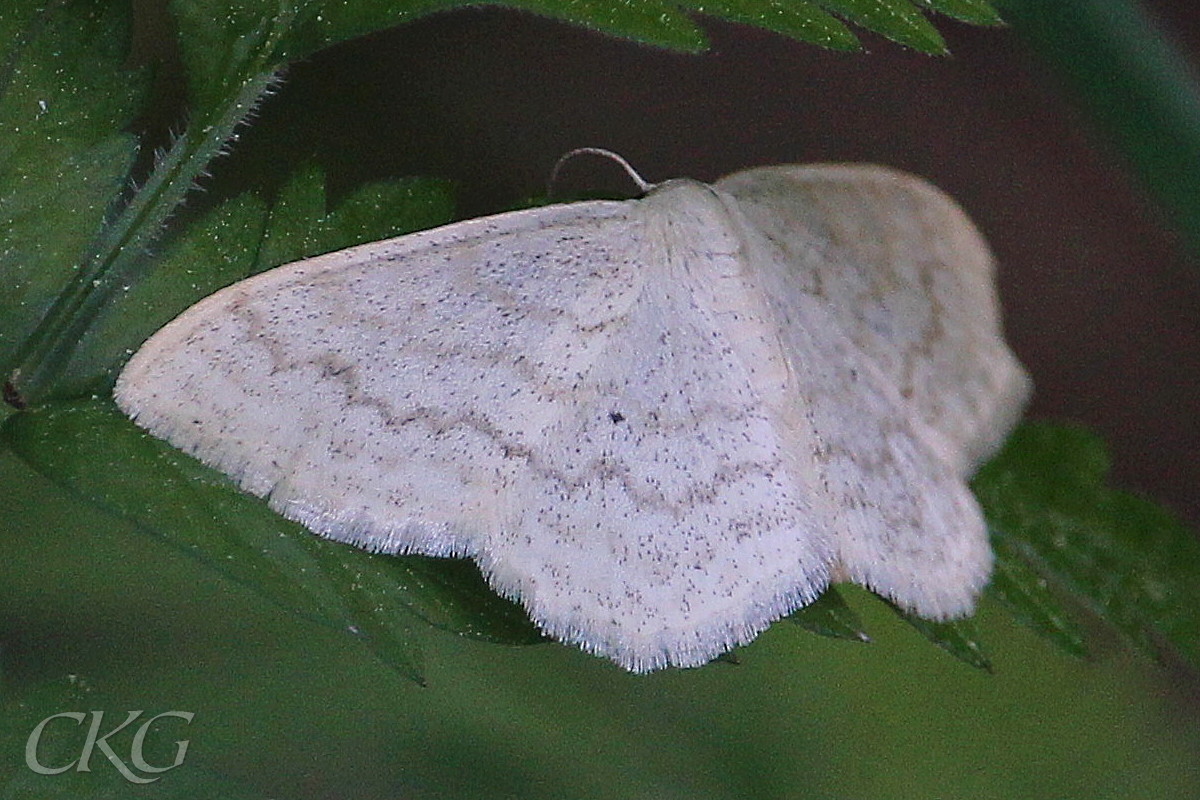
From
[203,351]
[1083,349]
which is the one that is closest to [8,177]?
[203,351]

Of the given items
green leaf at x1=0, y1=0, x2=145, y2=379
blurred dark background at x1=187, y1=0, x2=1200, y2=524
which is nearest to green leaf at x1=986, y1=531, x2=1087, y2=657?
green leaf at x1=0, y1=0, x2=145, y2=379

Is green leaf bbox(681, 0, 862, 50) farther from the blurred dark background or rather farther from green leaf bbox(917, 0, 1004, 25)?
the blurred dark background

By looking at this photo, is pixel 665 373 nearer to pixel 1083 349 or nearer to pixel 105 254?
pixel 105 254

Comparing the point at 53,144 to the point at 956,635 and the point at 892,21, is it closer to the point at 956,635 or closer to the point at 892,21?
the point at 892,21

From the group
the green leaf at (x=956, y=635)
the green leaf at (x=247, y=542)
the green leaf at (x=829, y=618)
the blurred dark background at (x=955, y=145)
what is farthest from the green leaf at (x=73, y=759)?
the blurred dark background at (x=955, y=145)

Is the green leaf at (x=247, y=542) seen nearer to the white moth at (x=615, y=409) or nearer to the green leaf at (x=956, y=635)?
the white moth at (x=615, y=409)

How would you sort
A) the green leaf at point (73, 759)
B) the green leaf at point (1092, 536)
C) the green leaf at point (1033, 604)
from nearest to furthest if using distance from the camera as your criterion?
the green leaf at point (73, 759) → the green leaf at point (1033, 604) → the green leaf at point (1092, 536)

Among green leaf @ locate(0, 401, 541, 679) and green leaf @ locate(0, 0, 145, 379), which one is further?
green leaf @ locate(0, 0, 145, 379)
